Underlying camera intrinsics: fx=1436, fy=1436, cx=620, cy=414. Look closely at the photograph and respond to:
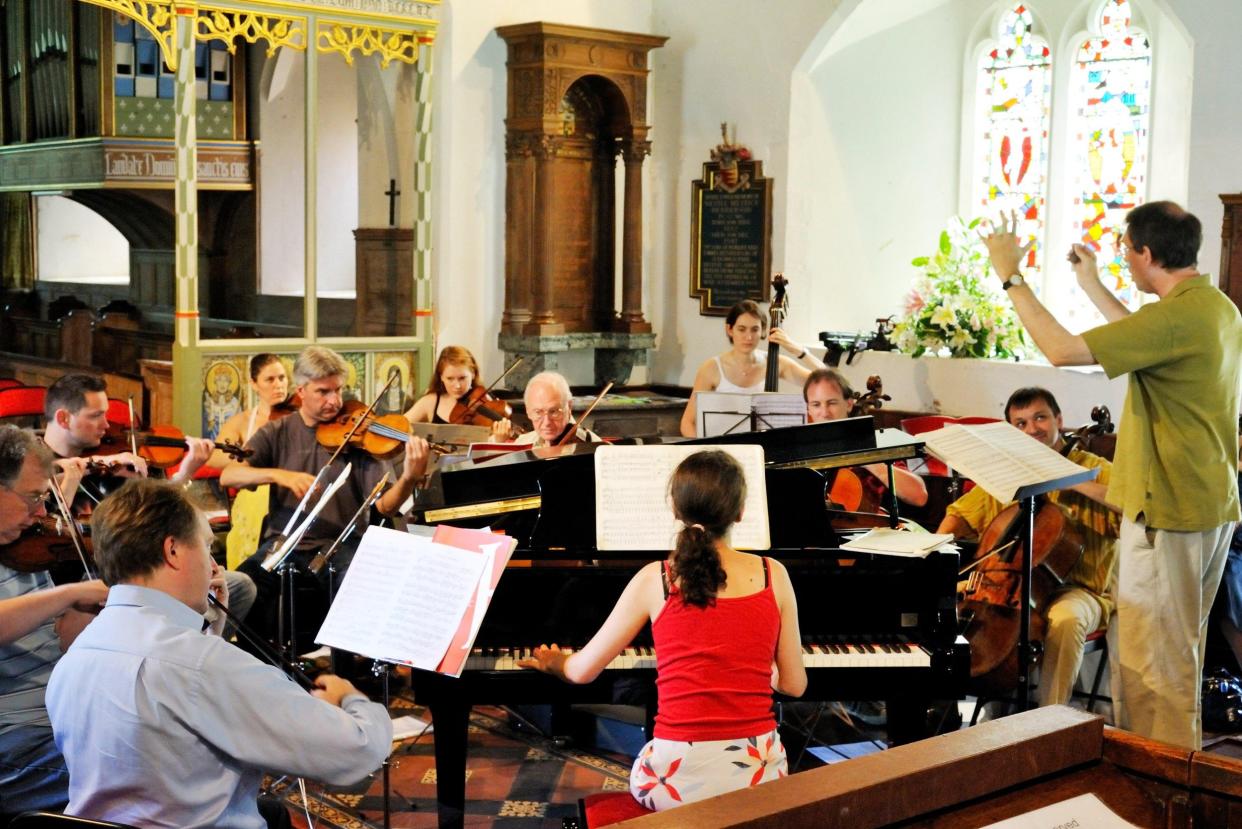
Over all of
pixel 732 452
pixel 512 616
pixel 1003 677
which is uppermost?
pixel 732 452

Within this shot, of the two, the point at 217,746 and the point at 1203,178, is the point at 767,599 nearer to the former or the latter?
the point at 217,746

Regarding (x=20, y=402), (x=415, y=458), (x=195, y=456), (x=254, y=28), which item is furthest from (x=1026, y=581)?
(x=20, y=402)

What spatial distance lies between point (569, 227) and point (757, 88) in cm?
135

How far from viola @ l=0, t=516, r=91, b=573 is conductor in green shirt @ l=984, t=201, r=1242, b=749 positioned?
96.4 inches

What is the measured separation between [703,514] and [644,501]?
614 millimetres

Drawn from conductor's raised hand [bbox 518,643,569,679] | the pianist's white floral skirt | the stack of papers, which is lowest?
the pianist's white floral skirt

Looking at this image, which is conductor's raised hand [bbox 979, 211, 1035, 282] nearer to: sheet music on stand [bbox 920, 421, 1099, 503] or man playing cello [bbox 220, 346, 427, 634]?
sheet music on stand [bbox 920, 421, 1099, 503]

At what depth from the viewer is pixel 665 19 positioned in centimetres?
866

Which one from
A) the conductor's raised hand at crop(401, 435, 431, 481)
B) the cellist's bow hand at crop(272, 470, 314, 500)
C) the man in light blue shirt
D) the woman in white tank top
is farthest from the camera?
the woman in white tank top

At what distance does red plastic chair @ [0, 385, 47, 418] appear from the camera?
7.07 metres

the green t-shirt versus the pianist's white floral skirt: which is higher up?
the green t-shirt

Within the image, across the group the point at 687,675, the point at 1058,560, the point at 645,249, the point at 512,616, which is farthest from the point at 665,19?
the point at 687,675

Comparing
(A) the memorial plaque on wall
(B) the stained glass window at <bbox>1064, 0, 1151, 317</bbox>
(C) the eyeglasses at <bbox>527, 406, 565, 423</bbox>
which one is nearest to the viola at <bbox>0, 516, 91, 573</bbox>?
(C) the eyeglasses at <bbox>527, 406, 565, 423</bbox>

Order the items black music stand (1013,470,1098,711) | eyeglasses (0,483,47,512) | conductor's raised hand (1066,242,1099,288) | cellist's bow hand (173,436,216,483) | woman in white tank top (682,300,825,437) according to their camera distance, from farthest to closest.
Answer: woman in white tank top (682,300,825,437) → cellist's bow hand (173,436,216,483) → conductor's raised hand (1066,242,1099,288) → black music stand (1013,470,1098,711) → eyeglasses (0,483,47,512)
